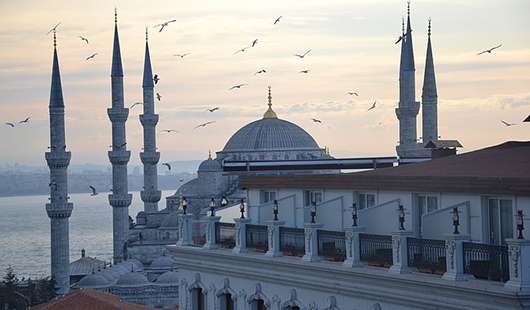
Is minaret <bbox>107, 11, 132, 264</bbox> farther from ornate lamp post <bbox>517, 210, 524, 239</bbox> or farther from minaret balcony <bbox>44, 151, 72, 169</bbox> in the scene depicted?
ornate lamp post <bbox>517, 210, 524, 239</bbox>

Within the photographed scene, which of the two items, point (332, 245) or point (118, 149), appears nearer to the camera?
A: point (332, 245)

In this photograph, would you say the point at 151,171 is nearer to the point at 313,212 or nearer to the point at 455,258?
the point at 313,212

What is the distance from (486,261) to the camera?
11336 millimetres

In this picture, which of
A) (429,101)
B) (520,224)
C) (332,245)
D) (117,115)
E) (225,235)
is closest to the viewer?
(520,224)

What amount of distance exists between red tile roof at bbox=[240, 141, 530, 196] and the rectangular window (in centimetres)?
16

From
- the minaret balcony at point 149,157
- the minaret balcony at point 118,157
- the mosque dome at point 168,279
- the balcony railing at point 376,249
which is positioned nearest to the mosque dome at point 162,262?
the minaret balcony at point 118,157

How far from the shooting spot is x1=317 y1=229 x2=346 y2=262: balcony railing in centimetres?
1362

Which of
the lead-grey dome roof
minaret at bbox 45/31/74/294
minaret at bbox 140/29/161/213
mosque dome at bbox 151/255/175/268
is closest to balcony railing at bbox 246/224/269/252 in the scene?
minaret at bbox 45/31/74/294

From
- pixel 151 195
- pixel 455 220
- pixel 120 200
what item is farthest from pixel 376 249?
pixel 151 195

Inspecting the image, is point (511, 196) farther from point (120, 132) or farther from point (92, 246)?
point (92, 246)

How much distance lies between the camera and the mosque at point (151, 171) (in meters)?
66.8

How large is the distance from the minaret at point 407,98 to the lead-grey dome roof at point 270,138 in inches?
1446

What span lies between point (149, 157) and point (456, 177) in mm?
78327

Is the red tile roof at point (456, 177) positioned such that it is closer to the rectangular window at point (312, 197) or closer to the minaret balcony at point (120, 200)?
the rectangular window at point (312, 197)
